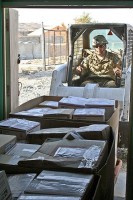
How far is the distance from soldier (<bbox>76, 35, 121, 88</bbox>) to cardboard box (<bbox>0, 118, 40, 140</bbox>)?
2.72 metres

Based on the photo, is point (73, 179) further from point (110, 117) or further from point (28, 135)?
point (110, 117)

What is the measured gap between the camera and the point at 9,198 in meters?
1.35

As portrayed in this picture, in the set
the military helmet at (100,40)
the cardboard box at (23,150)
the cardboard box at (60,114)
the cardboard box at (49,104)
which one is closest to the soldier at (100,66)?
the military helmet at (100,40)

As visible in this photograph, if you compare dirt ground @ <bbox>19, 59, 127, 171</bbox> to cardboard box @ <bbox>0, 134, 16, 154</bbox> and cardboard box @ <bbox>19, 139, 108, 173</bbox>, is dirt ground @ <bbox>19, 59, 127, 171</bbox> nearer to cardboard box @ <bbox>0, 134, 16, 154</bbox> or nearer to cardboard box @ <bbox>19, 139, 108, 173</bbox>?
cardboard box @ <bbox>0, 134, 16, 154</bbox>

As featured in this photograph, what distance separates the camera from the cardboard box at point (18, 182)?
1.45 metres

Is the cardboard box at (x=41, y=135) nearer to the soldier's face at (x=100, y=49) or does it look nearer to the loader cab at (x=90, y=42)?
the loader cab at (x=90, y=42)

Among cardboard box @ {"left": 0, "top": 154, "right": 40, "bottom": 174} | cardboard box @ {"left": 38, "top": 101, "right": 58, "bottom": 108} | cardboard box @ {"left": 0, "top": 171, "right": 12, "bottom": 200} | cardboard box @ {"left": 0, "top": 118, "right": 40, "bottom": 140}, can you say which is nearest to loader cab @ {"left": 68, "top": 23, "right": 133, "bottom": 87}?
cardboard box @ {"left": 38, "top": 101, "right": 58, "bottom": 108}

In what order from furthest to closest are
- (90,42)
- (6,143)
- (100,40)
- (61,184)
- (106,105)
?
1. (90,42)
2. (100,40)
3. (106,105)
4. (6,143)
5. (61,184)

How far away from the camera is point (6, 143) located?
1905 mm

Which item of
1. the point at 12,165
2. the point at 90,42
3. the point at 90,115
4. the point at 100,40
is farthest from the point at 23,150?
the point at 90,42

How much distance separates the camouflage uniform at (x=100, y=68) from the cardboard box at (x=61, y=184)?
11.4 ft

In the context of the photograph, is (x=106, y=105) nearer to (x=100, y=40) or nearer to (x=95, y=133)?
(x=95, y=133)

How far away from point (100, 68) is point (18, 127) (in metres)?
3.01

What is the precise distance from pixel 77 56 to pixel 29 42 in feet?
19.0
